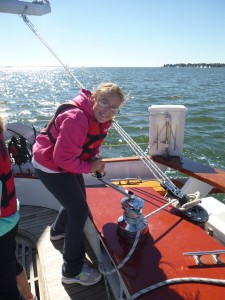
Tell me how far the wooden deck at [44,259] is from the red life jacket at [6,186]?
1.00 m

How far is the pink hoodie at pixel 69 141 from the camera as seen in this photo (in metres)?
1.70

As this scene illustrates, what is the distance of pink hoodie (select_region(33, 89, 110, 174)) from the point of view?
1701 millimetres

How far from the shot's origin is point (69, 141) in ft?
5.59

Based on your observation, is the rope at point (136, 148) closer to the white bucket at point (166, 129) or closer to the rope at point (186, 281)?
the white bucket at point (166, 129)

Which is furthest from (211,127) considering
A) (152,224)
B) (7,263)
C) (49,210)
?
(7,263)

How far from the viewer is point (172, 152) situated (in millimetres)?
3559

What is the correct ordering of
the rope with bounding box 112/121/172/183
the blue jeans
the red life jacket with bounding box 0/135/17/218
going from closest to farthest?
the red life jacket with bounding box 0/135/17/218
the blue jeans
the rope with bounding box 112/121/172/183

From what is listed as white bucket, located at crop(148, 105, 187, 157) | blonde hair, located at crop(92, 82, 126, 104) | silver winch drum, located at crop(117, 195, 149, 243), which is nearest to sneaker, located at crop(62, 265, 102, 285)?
silver winch drum, located at crop(117, 195, 149, 243)

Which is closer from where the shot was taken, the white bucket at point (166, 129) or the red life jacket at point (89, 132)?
the red life jacket at point (89, 132)

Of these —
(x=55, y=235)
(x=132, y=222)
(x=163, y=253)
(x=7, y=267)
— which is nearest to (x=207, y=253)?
(x=163, y=253)

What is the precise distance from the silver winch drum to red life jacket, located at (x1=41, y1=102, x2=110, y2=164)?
0.41 metres

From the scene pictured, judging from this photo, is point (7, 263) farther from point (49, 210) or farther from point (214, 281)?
point (49, 210)

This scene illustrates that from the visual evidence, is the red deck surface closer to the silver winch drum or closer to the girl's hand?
the silver winch drum

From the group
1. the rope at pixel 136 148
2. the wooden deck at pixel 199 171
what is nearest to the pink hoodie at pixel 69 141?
the rope at pixel 136 148
